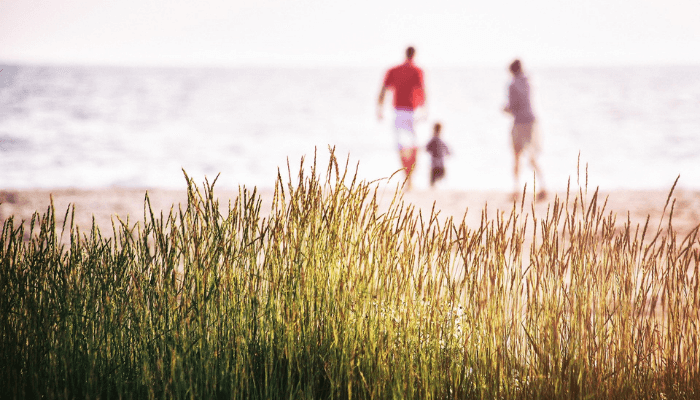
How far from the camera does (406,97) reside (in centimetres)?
788

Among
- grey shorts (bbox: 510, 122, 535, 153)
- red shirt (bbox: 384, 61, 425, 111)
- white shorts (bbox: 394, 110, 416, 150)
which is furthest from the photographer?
white shorts (bbox: 394, 110, 416, 150)

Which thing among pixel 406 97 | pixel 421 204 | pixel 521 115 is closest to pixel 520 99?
pixel 521 115

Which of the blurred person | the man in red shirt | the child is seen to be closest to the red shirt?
the man in red shirt

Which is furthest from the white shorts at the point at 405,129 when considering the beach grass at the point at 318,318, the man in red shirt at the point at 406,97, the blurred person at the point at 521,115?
the beach grass at the point at 318,318

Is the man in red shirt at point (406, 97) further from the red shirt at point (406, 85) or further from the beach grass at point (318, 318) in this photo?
the beach grass at point (318, 318)

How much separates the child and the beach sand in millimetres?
557

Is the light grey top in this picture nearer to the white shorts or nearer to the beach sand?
the beach sand

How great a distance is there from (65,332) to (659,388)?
78.6 inches

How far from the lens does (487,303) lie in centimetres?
211

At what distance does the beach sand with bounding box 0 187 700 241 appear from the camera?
21.0 ft

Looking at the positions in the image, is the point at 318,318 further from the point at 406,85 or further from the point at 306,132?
the point at 306,132

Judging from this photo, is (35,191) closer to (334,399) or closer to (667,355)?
(334,399)

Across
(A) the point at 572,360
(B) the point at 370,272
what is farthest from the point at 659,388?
(B) the point at 370,272

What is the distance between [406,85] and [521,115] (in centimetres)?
147
